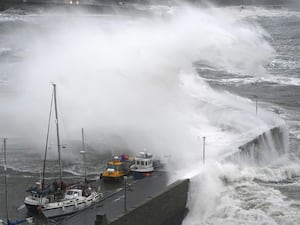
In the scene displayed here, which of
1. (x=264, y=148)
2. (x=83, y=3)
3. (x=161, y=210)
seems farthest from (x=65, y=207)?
(x=83, y=3)

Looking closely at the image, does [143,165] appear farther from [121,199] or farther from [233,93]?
[233,93]

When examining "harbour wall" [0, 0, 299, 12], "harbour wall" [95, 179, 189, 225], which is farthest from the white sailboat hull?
"harbour wall" [0, 0, 299, 12]

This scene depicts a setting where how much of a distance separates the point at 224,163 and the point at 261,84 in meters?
20.7

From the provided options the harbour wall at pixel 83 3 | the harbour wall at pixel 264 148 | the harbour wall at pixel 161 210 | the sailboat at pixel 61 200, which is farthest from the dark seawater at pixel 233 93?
the harbour wall at pixel 83 3

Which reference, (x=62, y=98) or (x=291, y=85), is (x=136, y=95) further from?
(x=291, y=85)

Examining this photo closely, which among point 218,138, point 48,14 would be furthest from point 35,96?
point 48,14

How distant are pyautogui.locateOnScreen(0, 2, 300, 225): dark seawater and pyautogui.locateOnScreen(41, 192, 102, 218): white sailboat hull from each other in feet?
4.74

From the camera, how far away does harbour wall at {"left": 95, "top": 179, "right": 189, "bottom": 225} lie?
14578 millimetres

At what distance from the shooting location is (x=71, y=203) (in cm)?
1507

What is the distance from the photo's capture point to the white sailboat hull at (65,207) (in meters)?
14.9

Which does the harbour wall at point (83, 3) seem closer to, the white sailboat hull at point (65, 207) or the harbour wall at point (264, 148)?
the harbour wall at point (264, 148)

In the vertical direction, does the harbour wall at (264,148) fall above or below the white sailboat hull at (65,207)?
below

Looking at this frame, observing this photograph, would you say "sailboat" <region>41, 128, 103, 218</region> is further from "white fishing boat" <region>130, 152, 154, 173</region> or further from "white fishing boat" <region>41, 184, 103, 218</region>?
"white fishing boat" <region>130, 152, 154, 173</region>

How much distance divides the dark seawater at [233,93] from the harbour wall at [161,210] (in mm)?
626
